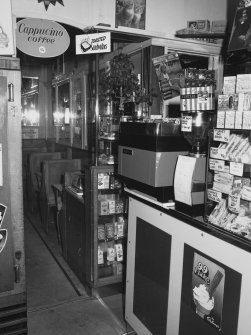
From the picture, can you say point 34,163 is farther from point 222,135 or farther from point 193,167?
point 222,135

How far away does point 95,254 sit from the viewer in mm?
3158

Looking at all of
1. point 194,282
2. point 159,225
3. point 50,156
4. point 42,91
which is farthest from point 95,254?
point 42,91

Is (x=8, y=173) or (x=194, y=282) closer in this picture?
(x=194, y=282)

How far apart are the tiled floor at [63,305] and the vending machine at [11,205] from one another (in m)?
0.40

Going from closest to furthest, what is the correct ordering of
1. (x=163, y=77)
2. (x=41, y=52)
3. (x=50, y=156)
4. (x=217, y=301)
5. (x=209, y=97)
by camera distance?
(x=217, y=301) < (x=209, y=97) < (x=41, y=52) < (x=163, y=77) < (x=50, y=156)

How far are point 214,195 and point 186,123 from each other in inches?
18.6

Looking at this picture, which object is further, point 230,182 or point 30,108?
point 30,108

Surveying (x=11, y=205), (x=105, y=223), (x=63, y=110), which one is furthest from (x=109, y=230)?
(x=63, y=110)

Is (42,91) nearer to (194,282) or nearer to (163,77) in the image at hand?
(163,77)

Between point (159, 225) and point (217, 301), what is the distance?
63cm

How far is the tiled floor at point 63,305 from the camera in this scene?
2.79m

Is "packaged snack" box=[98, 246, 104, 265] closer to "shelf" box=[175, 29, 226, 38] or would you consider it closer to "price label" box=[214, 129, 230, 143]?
"price label" box=[214, 129, 230, 143]

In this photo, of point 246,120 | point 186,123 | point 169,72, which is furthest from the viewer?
point 169,72

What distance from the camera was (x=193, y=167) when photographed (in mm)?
1929
